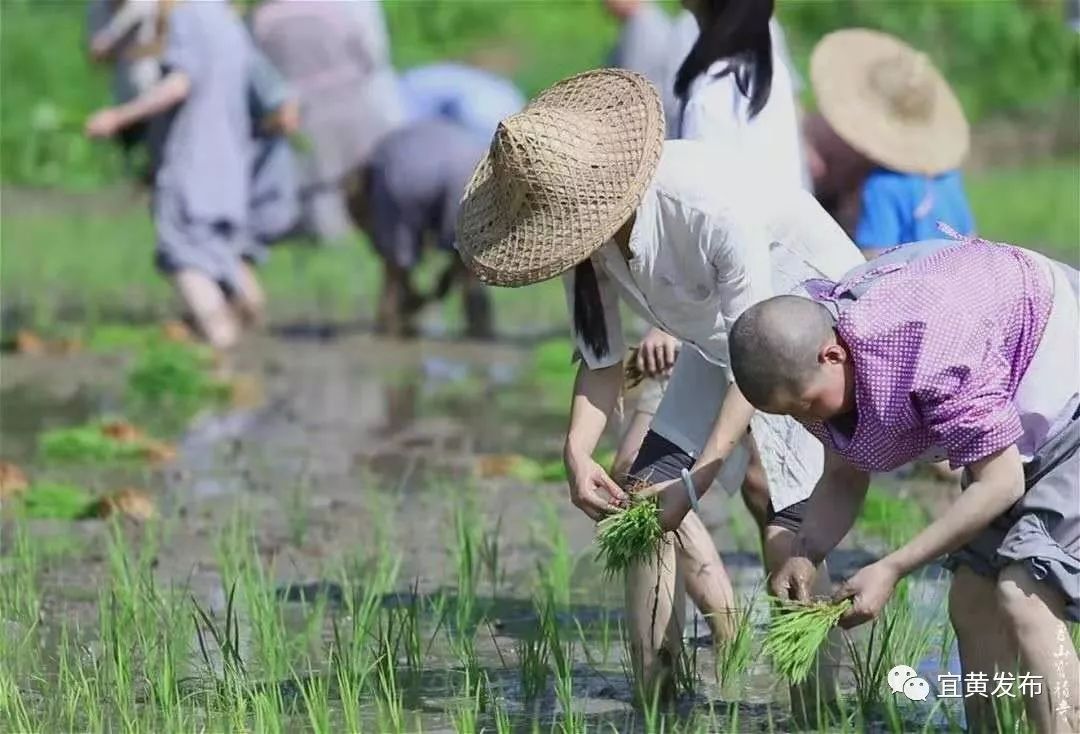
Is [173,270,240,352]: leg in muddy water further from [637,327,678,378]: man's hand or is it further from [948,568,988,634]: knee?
[948,568,988,634]: knee

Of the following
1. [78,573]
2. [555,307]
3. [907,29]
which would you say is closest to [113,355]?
[555,307]

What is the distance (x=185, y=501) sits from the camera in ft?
22.3

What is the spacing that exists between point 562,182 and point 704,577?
3.34 feet

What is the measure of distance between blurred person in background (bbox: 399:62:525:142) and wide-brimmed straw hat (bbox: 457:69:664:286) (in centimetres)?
679

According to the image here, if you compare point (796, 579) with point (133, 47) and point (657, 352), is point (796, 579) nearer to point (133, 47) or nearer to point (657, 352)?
point (657, 352)

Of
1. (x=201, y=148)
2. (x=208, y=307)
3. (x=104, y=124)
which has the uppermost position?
(x=104, y=124)

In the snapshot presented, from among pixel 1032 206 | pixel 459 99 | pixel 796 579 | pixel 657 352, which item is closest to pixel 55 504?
pixel 657 352

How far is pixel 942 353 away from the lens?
11.7 ft

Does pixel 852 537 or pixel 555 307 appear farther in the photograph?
pixel 555 307

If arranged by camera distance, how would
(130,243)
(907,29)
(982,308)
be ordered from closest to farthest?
1. (982,308)
2. (130,243)
3. (907,29)

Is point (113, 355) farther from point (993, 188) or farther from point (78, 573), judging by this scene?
point (993, 188)

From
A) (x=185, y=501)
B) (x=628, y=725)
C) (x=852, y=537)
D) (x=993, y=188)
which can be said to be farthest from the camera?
(x=993, y=188)

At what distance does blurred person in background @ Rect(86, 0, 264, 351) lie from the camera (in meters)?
10.4

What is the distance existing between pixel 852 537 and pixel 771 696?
1.62 meters
